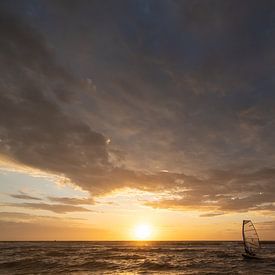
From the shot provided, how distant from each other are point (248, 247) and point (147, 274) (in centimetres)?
2923

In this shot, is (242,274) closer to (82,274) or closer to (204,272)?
(204,272)

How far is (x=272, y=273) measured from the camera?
107ft

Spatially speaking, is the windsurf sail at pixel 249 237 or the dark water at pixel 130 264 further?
the windsurf sail at pixel 249 237

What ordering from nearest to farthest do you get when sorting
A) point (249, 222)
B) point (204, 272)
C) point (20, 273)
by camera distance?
point (20, 273) < point (204, 272) < point (249, 222)

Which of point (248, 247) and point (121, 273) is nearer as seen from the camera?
point (121, 273)

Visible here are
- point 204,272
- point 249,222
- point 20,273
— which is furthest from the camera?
point 249,222

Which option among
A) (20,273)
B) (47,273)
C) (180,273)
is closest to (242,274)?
(180,273)

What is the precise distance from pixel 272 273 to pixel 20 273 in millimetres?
25391

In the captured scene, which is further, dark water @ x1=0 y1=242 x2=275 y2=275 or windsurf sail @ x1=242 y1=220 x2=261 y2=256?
windsurf sail @ x1=242 y1=220 x2=261 y2=256

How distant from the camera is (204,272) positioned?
33844 mm

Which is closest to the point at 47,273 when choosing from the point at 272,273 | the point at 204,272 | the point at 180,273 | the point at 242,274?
the point at 180,273

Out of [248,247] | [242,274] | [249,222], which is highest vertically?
[249,222]

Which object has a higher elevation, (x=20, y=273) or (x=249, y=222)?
(x=249, y=222)

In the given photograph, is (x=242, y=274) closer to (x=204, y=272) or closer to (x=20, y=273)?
(x=204, y=272)
